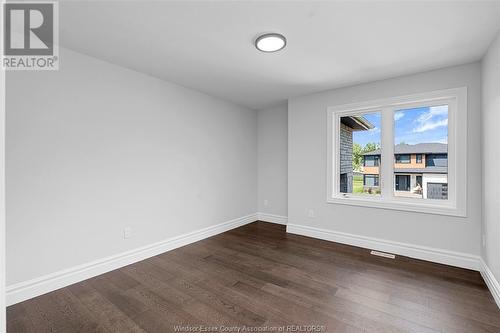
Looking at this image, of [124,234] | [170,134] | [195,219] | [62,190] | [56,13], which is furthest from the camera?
[195,219]

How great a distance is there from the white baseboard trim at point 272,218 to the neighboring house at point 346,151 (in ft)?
4.69

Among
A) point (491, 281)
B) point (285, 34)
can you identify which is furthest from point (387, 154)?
point (285, 34)

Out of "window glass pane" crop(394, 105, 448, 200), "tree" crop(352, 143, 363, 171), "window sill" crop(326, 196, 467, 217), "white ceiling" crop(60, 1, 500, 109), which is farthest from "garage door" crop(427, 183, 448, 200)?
"white ceiling" crop(60, 1, 500, 109)

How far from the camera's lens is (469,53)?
8.26ft

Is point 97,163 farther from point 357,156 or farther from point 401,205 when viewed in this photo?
point 401,205

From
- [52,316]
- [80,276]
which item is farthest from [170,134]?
[52,316]

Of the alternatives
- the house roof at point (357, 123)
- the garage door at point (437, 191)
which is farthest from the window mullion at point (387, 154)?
the garage door at point (437, 191)

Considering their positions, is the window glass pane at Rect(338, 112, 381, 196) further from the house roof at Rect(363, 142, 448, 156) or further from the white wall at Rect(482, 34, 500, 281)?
the white wall at Rect(482, 34, 500, 281)

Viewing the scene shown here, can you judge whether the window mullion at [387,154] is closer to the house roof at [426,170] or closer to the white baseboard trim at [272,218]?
the house roof at [426,170]

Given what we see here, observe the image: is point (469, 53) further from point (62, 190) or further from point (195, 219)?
point (62, 190)

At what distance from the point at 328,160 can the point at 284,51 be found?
6.29ft

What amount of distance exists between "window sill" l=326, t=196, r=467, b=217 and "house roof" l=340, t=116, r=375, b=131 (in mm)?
A: 1089

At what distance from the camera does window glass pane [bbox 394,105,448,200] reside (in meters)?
3.02

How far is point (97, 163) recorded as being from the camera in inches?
104
